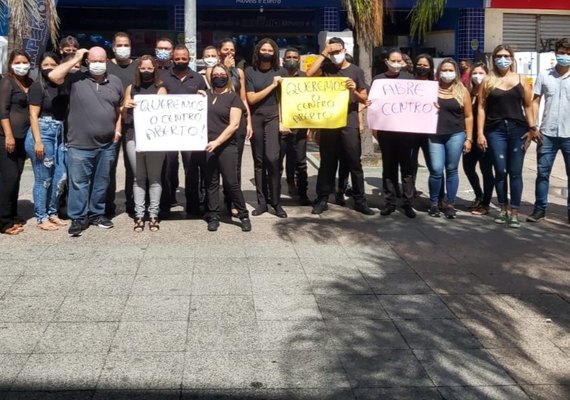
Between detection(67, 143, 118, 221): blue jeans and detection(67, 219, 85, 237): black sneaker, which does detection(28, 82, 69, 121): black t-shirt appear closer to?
detection(67, 143, 118, 221): blue jeans

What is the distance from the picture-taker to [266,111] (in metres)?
8.91

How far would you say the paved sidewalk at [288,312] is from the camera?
4.79 m

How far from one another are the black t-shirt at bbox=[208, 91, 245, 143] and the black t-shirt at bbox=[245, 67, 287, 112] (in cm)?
58

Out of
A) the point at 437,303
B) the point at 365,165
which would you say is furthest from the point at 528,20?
the point at 437,303

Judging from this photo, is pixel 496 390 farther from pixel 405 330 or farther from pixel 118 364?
pixel 118 364

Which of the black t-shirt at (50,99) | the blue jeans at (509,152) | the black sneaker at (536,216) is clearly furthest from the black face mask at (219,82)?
the black sneaker at (536,216)

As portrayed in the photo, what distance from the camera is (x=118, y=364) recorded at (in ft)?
16.3

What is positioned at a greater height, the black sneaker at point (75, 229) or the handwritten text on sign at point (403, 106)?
the handwritten text on sign at point (403, 106)

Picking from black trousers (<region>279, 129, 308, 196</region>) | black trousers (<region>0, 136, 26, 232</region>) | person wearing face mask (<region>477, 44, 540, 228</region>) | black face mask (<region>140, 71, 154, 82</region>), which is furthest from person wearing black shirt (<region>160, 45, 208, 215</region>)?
person wearing face mask (<region>477, 44, 540, 228</region>)

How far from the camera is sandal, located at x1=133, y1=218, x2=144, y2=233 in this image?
8.29 meters

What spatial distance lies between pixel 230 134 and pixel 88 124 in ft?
4.63

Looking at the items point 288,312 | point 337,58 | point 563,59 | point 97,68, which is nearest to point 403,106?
point 337,58

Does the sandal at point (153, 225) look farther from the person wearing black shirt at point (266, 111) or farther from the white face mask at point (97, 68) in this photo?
the white face mask at point (97, 68)

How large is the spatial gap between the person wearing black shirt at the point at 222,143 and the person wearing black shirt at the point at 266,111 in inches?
18.4
